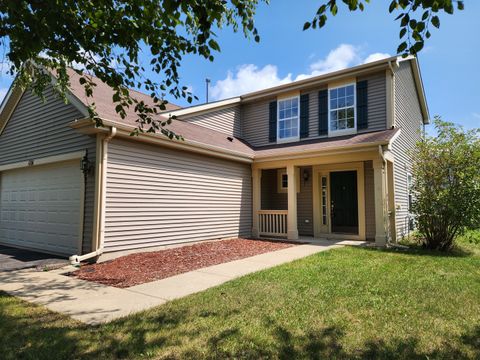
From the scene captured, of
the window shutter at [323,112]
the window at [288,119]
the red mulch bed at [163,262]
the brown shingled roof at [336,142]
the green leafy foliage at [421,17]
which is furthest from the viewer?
the window at [288,119]

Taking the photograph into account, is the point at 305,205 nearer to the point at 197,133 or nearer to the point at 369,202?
the point at 369,202

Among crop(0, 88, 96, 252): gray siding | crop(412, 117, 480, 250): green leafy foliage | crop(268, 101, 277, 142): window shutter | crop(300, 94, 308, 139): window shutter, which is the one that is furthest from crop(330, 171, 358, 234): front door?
crop(0, 88, 96, 252): gray siding

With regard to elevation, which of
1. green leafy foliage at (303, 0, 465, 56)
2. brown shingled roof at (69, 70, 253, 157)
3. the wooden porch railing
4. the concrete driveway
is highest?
brown shingled roof at (69, 70, 253, 157)

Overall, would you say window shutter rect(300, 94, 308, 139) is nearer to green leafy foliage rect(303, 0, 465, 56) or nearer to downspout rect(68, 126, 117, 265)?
downspout rect(68, 126, 117, 265)

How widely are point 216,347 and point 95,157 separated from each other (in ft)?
18.0

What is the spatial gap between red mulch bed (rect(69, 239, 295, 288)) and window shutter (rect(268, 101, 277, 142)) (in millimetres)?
5083

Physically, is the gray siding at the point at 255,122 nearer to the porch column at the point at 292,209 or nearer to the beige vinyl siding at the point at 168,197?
the beige vinyl siding at the point at 168,197

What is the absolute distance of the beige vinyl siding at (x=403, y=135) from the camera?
10.8 metres

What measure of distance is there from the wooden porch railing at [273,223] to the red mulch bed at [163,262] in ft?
4.75

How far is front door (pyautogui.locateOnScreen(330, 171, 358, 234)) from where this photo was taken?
11.2 metres

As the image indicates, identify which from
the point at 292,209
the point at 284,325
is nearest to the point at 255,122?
the point at 292,209

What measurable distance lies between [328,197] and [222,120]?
5275 millimetres

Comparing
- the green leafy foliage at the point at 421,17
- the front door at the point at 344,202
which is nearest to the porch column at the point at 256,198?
the front door at the point at 344,202

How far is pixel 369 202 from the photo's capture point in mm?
10438
